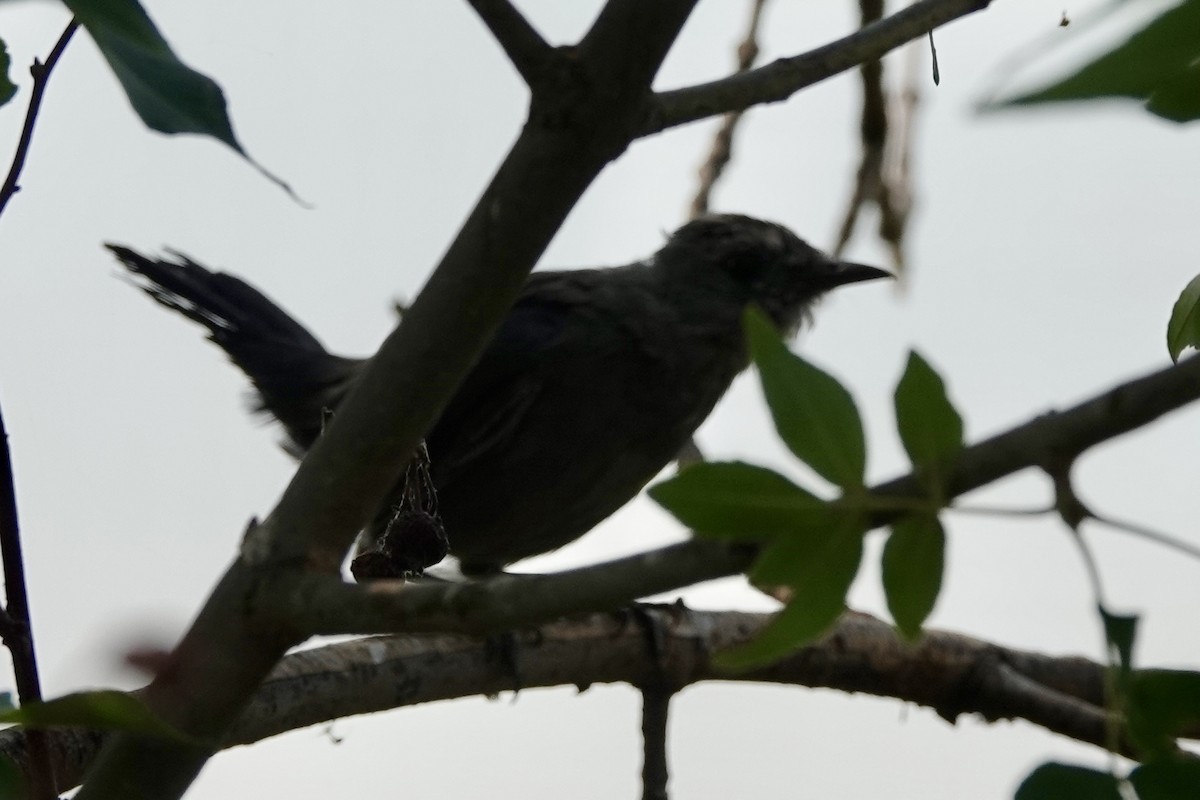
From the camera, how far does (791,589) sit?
3.26 ft

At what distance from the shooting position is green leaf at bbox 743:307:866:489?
0.96 metres

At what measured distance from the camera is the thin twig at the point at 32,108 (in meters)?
1.60

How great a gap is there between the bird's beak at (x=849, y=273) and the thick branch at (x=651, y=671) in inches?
59.3

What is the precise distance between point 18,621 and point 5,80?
1.81 feet

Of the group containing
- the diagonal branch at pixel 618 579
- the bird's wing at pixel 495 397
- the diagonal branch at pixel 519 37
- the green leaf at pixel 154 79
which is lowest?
the diagonal branch at pixel 618 579

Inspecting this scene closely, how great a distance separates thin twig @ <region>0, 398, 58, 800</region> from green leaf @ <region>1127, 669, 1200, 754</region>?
95 cm

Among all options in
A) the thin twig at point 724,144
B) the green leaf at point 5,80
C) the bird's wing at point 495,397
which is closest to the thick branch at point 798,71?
the green leaf at point 5,80

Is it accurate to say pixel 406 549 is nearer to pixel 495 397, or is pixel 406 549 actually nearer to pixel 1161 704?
→ pixel 1161 704

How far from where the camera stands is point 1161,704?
3.32ft

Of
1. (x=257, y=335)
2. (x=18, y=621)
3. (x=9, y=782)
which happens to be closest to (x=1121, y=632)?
(x=9, y=782)

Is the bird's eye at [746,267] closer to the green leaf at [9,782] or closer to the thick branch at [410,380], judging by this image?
the thick branch at [410,380]

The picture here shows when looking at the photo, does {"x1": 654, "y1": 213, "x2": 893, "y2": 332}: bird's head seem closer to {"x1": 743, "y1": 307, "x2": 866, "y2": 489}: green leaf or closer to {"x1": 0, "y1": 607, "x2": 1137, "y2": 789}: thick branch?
{"x1": 0, "y1": 607, "x2": 1137, "y2": 789}: thick branch

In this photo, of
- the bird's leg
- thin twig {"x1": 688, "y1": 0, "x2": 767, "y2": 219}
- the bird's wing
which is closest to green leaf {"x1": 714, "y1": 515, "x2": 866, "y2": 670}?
the bird's leg

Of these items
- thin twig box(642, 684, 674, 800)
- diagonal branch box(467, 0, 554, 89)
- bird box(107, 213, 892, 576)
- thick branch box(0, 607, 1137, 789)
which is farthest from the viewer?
bird box(107, 213, 892, 576)
